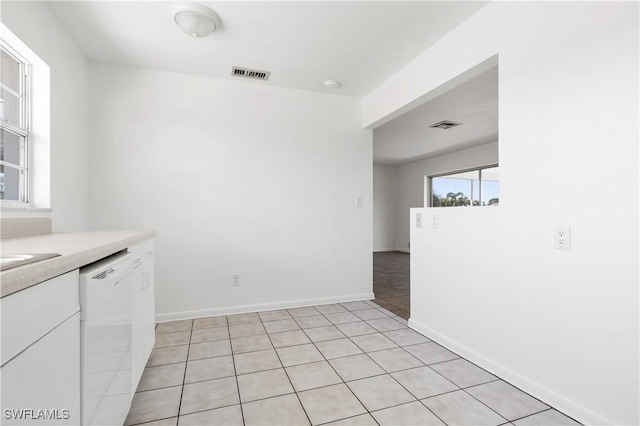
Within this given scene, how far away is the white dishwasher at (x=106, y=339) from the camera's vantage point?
36.2 inches

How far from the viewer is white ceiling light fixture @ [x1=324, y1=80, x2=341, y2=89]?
10.6ft

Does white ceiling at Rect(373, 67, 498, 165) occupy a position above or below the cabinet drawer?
above

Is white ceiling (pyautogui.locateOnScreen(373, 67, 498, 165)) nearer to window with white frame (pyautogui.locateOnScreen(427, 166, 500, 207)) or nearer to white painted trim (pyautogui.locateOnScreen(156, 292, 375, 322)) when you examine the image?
window with white frame (pyautogui.locateOnScreen(427, 166, 500, 207))

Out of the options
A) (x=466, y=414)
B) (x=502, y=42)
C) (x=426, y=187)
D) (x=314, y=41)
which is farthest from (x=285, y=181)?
(x=426, y=187)

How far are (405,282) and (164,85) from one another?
4048mm

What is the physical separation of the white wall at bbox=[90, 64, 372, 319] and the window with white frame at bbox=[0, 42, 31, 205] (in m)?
0.80

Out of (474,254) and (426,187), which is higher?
(426,187)

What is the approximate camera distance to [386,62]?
2834 mm

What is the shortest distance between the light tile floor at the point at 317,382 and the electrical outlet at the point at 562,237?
86cm

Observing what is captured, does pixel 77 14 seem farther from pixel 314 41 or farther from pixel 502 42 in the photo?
pixel 502 42

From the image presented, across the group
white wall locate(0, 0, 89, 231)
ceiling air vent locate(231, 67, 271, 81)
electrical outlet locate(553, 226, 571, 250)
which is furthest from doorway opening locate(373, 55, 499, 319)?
white wall locate(0, 0, 89, 231)

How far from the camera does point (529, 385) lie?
5.83 ft

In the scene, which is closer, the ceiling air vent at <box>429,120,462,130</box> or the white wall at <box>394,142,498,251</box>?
the ceiling air vent at <box>429,120,462,130</box>

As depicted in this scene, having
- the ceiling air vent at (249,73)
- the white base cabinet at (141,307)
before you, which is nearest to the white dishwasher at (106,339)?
the white base cabinet at (141,307)
